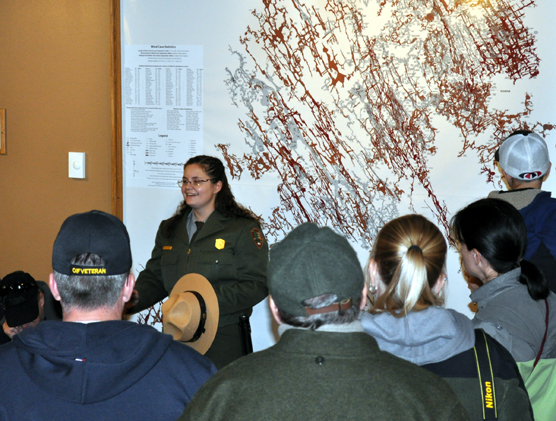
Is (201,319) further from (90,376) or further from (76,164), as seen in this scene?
(76,164)

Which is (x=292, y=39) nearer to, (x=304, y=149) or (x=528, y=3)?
(x=304, y=149)

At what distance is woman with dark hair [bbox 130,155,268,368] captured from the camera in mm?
2443

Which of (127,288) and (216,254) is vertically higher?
(127,288)

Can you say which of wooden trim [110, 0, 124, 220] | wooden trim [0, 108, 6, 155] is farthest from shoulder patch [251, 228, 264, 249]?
wooden trim [0, 108, 6, 155]

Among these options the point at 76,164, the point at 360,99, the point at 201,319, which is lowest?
the point at 201,319

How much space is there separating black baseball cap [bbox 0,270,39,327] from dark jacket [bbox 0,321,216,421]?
1.04m

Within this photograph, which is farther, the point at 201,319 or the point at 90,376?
the point at 201,319

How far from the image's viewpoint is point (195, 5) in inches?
119

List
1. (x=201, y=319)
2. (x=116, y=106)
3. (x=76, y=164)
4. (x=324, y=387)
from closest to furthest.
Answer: (x=324, y=387) < (x=201, y=319) < (x=116, y=106) < (x=76, y=164)

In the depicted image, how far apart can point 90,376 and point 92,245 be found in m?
0.26

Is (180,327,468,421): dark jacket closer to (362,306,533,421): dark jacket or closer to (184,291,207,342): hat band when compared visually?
(362,306,533,421): dark jacket

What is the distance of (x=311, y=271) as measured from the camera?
0.95m

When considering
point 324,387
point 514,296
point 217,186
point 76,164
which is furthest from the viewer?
point 76,164

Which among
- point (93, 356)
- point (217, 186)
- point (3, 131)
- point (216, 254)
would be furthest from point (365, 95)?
point (3, 131)
